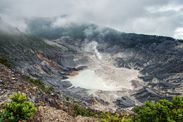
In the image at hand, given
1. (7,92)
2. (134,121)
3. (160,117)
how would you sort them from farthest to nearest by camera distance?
(7,92) → (134,121) → (160,117)

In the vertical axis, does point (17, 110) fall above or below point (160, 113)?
above

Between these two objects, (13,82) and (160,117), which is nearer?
(160,117)

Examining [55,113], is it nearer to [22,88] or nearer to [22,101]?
[22,101]

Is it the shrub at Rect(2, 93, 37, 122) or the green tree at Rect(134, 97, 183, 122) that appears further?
the green tree at Rect(134, 97, 183, 122)

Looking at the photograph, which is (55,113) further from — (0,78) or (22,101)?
(0,78)

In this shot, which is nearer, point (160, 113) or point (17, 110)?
point (17, 110)

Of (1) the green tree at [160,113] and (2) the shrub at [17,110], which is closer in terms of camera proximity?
(2) the shrub at [17,110]

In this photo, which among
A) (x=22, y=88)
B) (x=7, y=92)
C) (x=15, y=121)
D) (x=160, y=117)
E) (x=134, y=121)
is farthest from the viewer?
(x=22, y=88)

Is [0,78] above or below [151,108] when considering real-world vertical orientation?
above

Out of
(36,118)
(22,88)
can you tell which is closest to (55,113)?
(36,118)

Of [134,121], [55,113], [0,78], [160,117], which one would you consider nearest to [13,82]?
[0,78]
